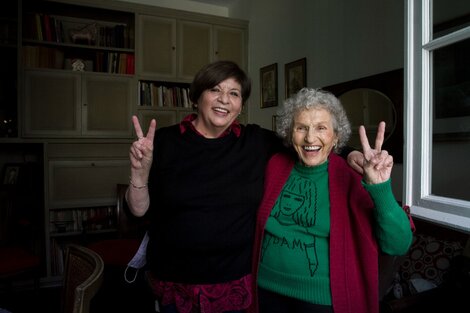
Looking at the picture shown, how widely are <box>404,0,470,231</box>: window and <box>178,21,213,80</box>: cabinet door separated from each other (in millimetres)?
2828

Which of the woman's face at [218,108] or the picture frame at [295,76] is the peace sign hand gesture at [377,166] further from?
the picture frame at [295,76]

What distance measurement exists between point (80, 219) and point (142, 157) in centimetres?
279

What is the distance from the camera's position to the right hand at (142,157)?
1.29 m

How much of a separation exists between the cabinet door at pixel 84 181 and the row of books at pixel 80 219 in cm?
11

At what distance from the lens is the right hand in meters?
1.29

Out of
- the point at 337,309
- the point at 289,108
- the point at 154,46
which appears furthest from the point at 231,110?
the point at 154,46

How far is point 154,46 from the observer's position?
3.90 meters

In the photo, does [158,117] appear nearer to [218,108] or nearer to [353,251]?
[218,108]

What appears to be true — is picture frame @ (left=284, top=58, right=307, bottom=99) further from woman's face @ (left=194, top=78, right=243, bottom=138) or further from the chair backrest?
the chair backrest

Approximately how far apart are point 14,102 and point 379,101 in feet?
11.0

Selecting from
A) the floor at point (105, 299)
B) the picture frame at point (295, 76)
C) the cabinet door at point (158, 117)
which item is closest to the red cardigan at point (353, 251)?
the picture frame at point (295, 76)

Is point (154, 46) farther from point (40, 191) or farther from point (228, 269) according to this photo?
point (228, 269)

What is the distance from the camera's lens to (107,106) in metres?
→ 3.72

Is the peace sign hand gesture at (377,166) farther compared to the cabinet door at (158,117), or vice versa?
the cabinet door at (158,117)
